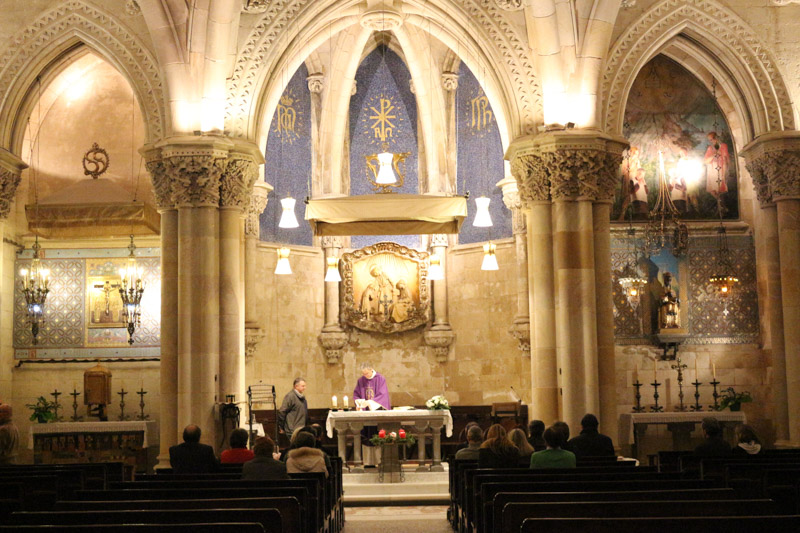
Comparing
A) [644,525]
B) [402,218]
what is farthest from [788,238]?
[644,525]

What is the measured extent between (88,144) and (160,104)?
175 inches

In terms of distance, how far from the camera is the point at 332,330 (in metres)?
19.4

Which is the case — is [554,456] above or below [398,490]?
above

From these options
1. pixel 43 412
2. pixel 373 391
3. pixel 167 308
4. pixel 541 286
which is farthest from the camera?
pixel 373 391

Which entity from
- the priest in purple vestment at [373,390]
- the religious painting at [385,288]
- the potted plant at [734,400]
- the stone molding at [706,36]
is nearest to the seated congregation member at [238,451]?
the priest in purple vestment at [373,390]

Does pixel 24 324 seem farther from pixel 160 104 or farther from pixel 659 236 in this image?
pixel 659 236

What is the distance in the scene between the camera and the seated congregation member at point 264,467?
8047 mm

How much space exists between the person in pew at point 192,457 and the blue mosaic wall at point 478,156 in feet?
35.4

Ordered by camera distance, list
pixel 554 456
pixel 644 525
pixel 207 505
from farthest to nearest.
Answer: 1. pixel 554 456
2. pixel 207 505
3. pixel 644 525

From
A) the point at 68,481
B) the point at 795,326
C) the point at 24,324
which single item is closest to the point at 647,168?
the point at 795,326

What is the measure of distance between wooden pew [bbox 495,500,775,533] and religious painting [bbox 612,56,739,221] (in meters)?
13.0

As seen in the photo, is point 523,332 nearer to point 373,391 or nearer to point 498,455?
point 373,391

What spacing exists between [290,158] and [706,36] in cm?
830

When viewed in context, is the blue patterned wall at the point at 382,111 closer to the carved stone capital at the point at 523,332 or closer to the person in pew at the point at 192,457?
the carved stone capital at the point at 523,332
